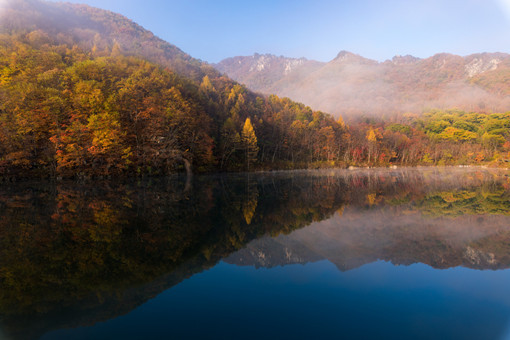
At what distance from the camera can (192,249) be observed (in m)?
8.10

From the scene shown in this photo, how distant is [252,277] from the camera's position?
21.3ft

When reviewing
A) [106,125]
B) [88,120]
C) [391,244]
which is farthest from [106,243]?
[88,120]

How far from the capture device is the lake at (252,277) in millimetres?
4402

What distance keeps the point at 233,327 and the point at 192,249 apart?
408cm

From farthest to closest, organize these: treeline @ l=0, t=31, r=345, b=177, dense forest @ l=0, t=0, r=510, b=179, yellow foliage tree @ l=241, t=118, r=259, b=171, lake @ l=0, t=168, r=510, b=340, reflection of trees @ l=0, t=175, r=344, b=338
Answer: yellow foliage tree @ l=241, t=118, r=259, b=171 < dense forest @ l=0, t=0, r=510, b=179 < treeline @ l=0, t=31, r=345, b=177 < reflection of trees @ l=0, t=175, r=344, b=338 < lake @ l=0, t=168, r=510, b=340

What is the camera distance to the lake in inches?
173

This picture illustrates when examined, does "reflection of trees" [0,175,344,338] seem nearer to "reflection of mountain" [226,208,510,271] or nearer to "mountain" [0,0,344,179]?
"reflection of mountain" [226,208,510,271]

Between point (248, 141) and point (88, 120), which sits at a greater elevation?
point (88, 120)

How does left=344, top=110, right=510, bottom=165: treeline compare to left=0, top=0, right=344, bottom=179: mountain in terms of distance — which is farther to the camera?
left=344, top=110, right=510, bottom=165: treeline

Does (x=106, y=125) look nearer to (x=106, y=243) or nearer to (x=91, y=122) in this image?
(x=91, y=122)

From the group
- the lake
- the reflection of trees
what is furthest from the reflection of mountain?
the reflection of trees

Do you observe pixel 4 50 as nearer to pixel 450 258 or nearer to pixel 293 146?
pixel 450 258

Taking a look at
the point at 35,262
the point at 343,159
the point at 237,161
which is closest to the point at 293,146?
the point at 343,159

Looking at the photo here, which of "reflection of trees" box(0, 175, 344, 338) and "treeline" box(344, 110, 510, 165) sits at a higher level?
"treeline" box(344, 110, 510, 165)
